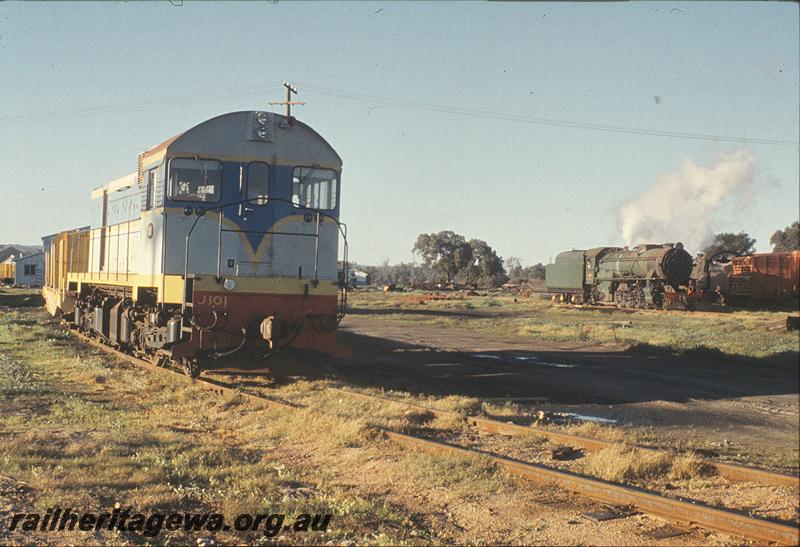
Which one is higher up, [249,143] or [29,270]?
[249,143]

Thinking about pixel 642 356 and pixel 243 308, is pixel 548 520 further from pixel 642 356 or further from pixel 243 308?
pixel 642 356

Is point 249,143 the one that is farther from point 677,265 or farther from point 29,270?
point 29,270

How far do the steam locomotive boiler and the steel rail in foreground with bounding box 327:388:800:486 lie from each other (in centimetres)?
2152

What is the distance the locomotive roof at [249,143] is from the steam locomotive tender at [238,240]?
16 millimetres

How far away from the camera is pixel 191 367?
1259 centimetres

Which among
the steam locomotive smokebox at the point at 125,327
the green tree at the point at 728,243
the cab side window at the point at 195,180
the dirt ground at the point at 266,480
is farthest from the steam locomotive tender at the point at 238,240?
the green tree at the point at 728,243

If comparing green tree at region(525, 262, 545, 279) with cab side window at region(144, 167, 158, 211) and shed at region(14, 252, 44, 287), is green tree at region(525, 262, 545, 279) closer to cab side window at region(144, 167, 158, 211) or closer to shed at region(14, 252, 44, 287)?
shed at region(14, 252, 44, 287)

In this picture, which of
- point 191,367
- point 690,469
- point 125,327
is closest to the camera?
point 690,469

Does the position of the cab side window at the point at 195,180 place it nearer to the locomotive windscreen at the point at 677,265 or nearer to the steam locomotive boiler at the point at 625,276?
the steam locomotive boiler at the point at 625,276

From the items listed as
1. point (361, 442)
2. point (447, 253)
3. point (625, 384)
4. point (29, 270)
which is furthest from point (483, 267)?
point (361, 442)

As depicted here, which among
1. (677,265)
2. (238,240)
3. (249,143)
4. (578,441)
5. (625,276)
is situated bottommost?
(578,441)

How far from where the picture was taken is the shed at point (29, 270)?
76.7 meters

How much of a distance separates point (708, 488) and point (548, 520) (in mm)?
1799

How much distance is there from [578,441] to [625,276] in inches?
1268
